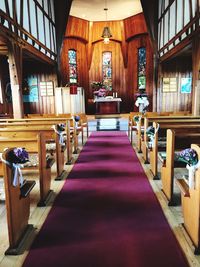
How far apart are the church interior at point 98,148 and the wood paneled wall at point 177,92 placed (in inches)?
1.6

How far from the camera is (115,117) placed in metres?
10.0

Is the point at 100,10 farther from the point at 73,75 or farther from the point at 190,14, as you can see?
the point at 190,14

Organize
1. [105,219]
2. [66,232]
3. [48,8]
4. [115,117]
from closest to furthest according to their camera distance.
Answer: [66,232], [105,219], [48,8], [115,117]

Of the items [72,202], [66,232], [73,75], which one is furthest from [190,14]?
[73,75]

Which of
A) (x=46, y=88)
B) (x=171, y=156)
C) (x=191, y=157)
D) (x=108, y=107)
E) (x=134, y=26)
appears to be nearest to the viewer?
(x=191, y=157)

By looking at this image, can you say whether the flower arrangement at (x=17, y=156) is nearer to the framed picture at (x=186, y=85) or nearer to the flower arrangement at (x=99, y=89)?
the framed picture at (x=186, y=85)

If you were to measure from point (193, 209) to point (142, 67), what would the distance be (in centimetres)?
1052

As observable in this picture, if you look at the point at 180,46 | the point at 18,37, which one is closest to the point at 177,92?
the point at 180,46

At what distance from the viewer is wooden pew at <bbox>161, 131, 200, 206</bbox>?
2.64m

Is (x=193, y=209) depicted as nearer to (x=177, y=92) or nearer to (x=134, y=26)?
(x=177, y=92)

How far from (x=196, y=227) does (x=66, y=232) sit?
1139 mm

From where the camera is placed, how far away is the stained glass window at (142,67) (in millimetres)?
11578

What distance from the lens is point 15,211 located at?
200 cm

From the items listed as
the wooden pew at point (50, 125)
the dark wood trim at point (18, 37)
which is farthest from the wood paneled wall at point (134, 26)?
the wooden pew at point (50, 125)
